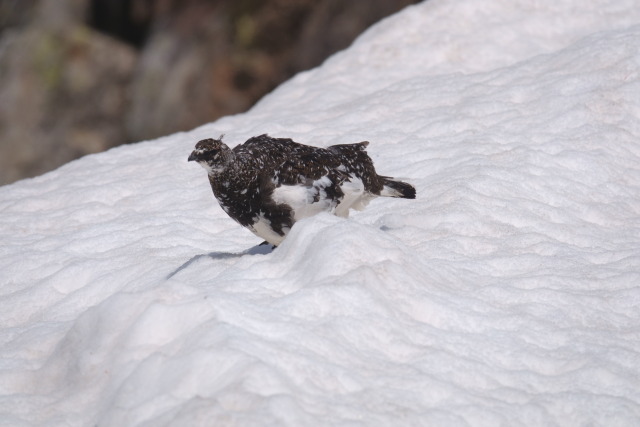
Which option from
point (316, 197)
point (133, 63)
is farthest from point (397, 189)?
point (133, 63)

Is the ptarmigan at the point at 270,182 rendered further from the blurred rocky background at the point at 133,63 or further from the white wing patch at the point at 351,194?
the blurred rocky background at the point at 133,63

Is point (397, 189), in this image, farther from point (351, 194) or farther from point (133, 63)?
point (133, 63)

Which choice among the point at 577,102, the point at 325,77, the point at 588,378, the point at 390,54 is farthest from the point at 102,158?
the point at 588,378

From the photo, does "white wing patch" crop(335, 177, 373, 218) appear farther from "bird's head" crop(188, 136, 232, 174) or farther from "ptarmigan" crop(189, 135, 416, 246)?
"bird's head" crop(188, 136, 232, 174)

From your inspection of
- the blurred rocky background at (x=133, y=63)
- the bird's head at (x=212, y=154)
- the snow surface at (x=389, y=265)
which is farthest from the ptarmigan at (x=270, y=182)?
the blurred rocky background at (x=133, y=63)

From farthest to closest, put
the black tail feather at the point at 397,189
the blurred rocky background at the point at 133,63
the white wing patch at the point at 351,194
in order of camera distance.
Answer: the blurred rocky background at the point at 133,63 < the black tail feather at the point at 397,189 < the white wing patch at the point at 351,194

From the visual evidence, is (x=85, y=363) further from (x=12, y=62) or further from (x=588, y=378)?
(x=12, y=62)

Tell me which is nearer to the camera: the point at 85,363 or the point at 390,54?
the point at 85,363

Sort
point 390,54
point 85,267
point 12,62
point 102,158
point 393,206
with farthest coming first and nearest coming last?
point 12,62 → point 390,54 → point 102,158 → point 393,206 → point 85,267
